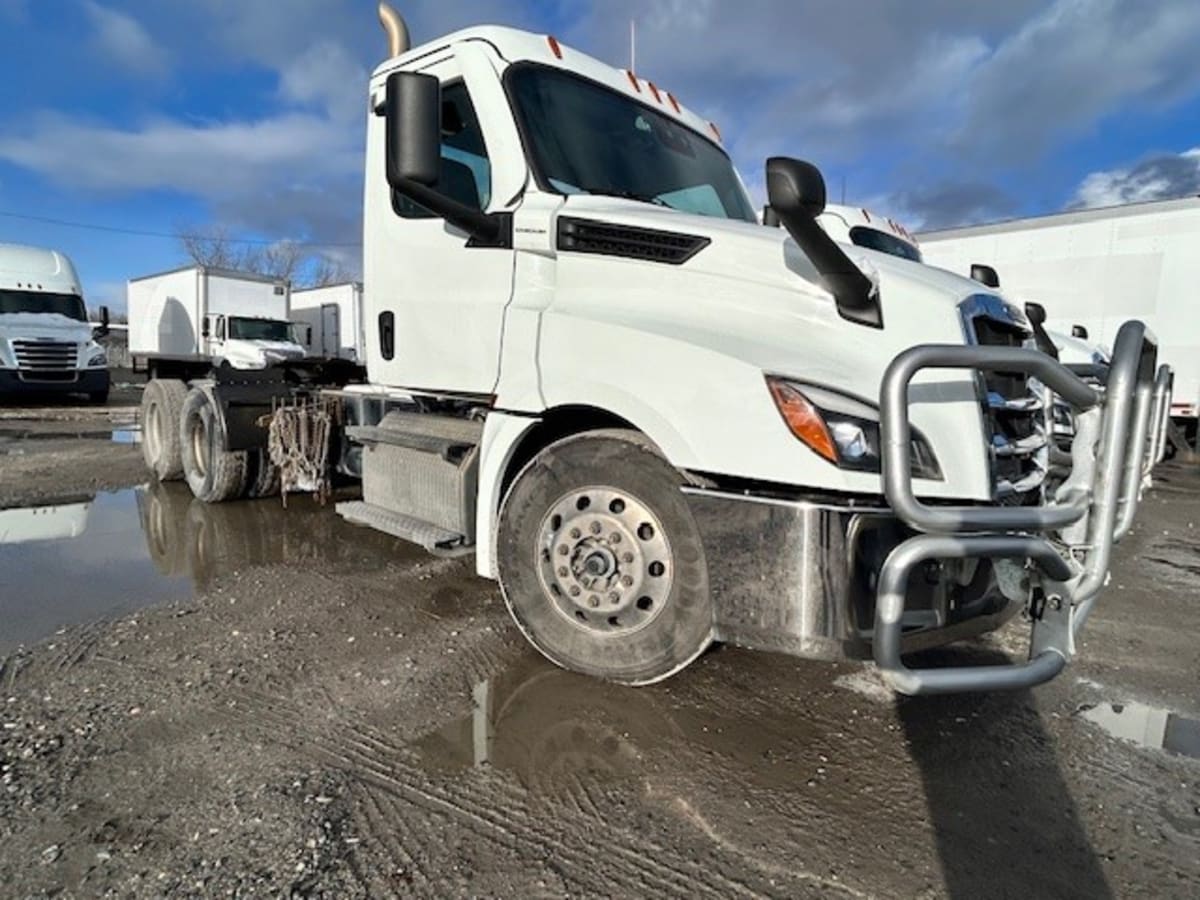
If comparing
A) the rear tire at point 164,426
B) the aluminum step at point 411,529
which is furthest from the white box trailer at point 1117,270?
the rear tire at point 164,426

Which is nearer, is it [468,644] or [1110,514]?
[1110,514]

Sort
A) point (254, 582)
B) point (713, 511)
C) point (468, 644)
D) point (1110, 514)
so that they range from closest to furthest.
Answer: point (1110, 514) < point (713, 511) < point (468, 644) < point (254, 582)

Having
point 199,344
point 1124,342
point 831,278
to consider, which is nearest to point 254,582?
point 831,278

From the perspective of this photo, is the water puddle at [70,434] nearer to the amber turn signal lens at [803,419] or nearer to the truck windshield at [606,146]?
the truck windshield at [606,146]

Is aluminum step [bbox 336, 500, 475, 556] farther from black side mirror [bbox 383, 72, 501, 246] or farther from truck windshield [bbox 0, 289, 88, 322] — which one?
truck windshield [bbox 0, 289, 88, 322]

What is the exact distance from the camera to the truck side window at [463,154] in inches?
142

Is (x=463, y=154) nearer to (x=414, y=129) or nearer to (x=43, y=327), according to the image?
(x=414, y=129)

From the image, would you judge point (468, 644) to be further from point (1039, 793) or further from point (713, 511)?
point (1039, 793)

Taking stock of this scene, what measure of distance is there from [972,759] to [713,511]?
4.57 ft

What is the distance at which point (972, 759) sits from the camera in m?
2.84

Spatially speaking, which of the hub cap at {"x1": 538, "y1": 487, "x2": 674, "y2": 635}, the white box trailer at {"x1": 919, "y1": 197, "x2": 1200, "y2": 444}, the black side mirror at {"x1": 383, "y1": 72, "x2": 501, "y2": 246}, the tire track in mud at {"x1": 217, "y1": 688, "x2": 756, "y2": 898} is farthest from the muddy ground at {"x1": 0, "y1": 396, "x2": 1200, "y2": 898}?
the white box trailer at {"x1": 919, "y1": 197, "x2": 1200, "y2": 444}

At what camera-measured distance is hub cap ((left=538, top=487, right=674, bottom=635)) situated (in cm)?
296

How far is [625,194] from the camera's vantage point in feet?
11.8

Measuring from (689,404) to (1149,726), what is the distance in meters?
2.47
